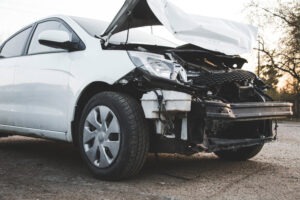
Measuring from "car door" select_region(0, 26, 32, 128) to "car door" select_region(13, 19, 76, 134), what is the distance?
0.37 feet

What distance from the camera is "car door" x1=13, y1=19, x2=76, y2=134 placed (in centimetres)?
420

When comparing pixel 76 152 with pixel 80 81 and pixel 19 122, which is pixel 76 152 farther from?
pixel 80 81

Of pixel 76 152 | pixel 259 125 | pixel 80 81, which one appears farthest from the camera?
pixel 76 152

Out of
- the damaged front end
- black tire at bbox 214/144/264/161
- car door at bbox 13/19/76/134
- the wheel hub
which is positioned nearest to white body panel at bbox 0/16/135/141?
car door at bbox 13/19/76/134

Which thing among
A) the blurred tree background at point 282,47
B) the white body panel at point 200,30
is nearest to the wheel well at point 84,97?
the white body panel at point 200,30

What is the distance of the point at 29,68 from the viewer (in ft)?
15.4

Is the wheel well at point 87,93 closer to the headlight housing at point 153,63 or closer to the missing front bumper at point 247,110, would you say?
the headlight housing at point 153,63

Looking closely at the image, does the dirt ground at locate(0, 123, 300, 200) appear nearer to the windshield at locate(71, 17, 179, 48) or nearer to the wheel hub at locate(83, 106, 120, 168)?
the wheel hub at locate(83, 106, 120, 168)

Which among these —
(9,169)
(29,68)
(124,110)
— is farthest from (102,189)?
(29,68)

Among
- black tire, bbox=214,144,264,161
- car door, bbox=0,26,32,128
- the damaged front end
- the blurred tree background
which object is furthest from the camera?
the blurred tree background

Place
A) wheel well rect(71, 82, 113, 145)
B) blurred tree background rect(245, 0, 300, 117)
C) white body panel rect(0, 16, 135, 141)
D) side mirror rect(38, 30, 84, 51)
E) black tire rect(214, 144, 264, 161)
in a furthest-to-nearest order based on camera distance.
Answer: blurred tree background rect(245, 0, 300, 117)
black tire rect(214, 144, 264, 161)
side mirror rect(38, 30, 84, 51)
wheel well rect(71, 82, 113, 145)
white body panel rect(0, 16, 135, 141)

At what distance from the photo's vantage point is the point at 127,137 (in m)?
3.46

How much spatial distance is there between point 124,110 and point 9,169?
5.08 feet

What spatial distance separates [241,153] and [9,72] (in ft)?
9.81
